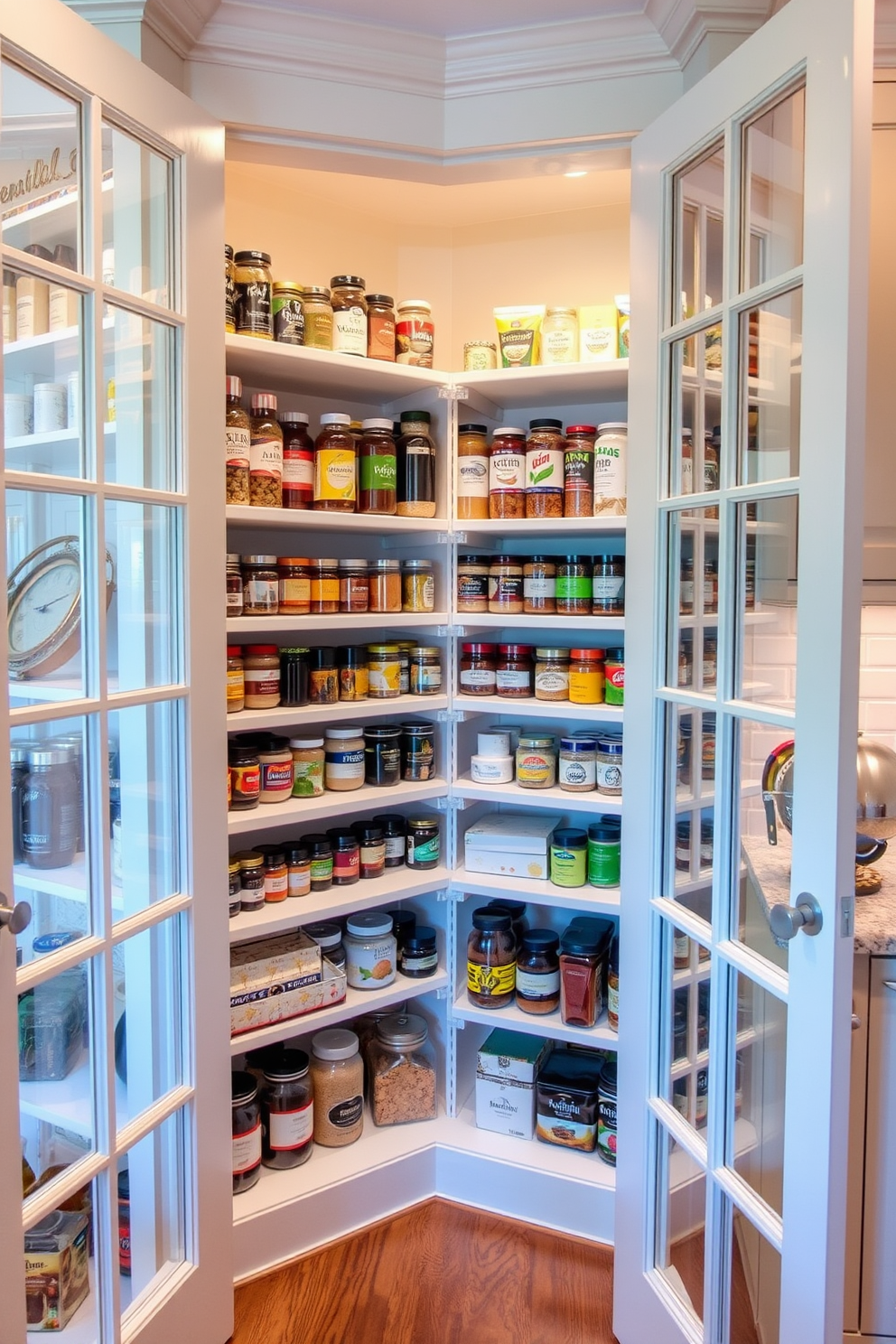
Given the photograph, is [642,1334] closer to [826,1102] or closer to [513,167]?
[826,1102]

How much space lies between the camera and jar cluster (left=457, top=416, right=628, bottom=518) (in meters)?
1.79

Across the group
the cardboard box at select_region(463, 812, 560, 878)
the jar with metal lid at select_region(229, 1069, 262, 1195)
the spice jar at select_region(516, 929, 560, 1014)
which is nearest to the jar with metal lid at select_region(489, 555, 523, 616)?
the cardboard box at select_region(463, 812, 560, 878)

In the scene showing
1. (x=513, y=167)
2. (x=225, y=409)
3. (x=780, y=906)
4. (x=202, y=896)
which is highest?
(x=513, y=167)

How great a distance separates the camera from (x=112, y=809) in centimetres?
134

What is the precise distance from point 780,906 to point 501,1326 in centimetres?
114

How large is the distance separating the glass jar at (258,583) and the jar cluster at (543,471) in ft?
1.52

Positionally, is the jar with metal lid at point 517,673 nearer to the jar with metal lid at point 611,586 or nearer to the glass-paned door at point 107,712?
the jar with metal lid at point 611,586

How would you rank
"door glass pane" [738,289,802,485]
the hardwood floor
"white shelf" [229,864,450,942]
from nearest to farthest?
"door glass pane" [738,289,802,485]
the hardwood floor
"white shelf" [229,864,450,942]

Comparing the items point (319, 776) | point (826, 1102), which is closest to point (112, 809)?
point (319, 776)

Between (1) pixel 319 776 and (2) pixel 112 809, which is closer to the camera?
(2) pixel 112 809

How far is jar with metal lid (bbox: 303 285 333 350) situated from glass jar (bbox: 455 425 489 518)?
14.0 inches

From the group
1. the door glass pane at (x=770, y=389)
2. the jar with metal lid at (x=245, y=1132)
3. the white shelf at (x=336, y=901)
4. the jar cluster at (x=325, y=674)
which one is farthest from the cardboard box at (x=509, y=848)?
the door glass pane at (x=770, y=389)

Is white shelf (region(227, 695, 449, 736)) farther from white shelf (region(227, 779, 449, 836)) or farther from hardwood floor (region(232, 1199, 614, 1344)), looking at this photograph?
hardwood floor (region(232, 1199, 614, 1344))

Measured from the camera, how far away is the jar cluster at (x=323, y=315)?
1.67 meters
